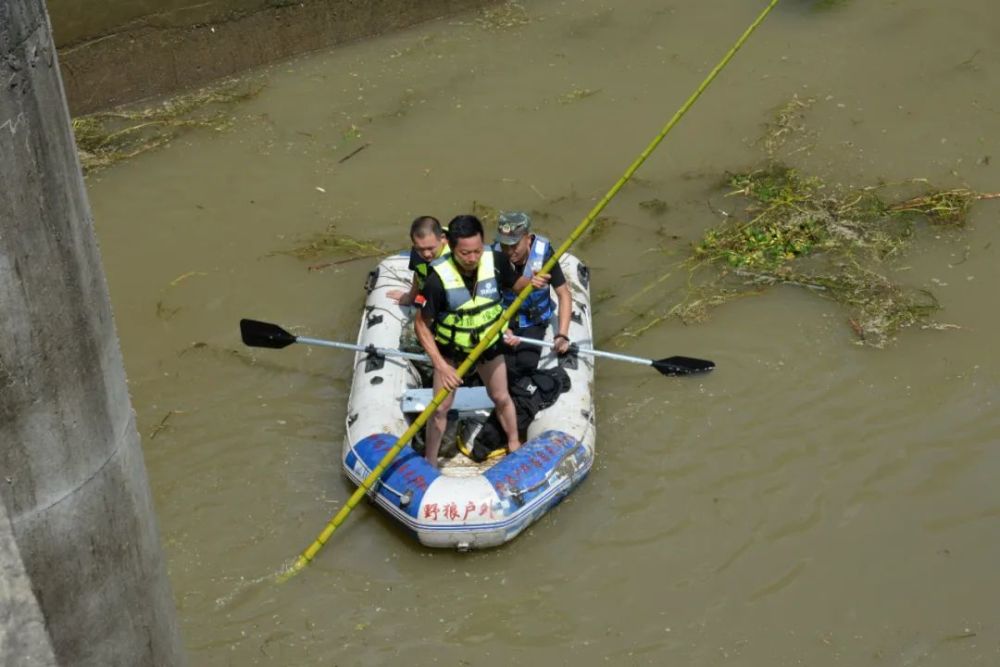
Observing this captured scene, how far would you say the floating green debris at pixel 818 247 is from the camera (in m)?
7.95

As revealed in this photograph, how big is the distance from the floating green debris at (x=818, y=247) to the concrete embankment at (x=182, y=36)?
3950 millimetres

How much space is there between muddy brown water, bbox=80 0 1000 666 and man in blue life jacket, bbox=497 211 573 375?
64 centimetres

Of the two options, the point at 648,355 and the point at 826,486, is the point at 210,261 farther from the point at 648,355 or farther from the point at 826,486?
the point at 826,486

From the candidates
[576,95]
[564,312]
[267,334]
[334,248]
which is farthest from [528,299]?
[576,95]

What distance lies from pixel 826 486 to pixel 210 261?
449 cm

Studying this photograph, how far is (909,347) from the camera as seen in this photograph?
762 cm

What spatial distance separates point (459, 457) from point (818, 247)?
3202mm

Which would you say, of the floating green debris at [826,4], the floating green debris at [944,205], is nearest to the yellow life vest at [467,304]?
the floating green debris at [944,205]

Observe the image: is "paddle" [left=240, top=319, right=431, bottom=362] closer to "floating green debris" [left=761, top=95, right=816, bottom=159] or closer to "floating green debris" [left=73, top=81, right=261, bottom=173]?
"floating green debris" [left=73, top=81, right=261, bottom=173]

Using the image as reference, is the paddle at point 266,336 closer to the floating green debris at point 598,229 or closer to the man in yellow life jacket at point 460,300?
the man in yellow life jacket at point 460,300

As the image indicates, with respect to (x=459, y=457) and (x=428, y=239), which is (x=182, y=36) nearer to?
(x=428, y=239)

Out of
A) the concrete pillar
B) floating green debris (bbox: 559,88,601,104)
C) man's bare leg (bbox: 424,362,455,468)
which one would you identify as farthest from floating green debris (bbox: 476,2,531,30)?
the concrete pillar

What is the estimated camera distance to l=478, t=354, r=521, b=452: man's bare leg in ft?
20.9

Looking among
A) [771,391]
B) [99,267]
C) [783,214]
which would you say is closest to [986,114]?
[783,214]
